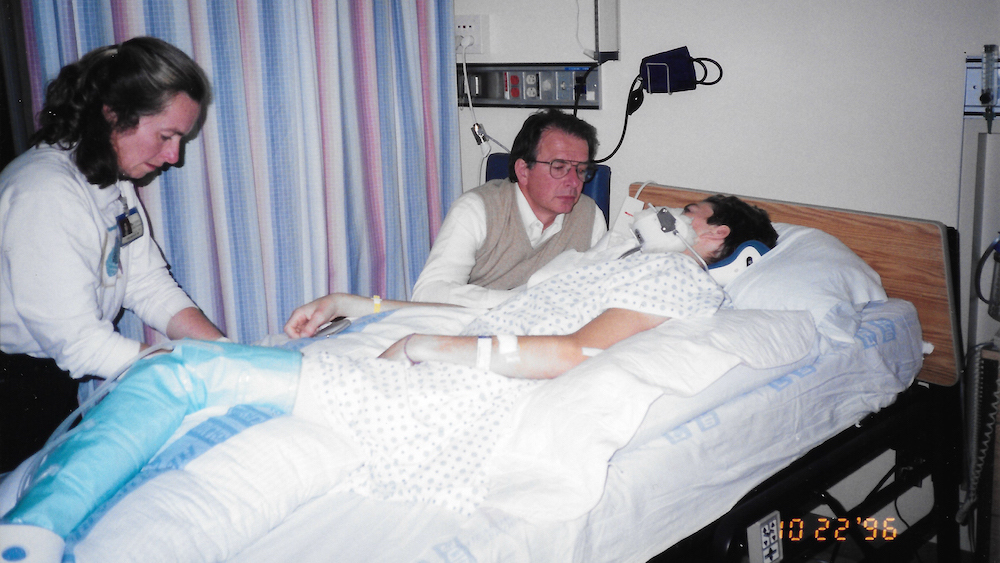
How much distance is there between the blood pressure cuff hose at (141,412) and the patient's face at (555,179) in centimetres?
109

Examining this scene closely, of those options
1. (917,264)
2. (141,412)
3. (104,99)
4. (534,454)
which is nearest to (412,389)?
(534,454)

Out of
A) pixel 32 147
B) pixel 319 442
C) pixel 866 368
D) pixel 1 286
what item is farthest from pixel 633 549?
pixel 32 147

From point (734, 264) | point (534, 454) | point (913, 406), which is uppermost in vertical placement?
point (734, 264)

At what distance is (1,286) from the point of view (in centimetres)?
145

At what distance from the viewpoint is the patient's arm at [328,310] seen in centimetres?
176

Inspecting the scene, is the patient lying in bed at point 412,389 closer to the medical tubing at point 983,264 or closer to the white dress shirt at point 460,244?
the white dress shirt at point 460,244

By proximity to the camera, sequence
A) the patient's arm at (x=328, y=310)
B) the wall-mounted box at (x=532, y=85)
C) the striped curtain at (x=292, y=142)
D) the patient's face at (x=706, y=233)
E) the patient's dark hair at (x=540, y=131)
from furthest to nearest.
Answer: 1. the wall-mounted box at (x=532, y=85)
2. the patient's dark hair at (x=540, y=131)
3. the striped curtain at (x=292, y=142)
4. the patient's arm at (x=328, y=310)
5. the patient's face at (x=706, y=233)

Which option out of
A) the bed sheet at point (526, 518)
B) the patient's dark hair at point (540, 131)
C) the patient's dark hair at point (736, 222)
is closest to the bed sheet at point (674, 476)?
the bed sheet at point (526, 518)

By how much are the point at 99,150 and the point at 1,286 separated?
0.35 m

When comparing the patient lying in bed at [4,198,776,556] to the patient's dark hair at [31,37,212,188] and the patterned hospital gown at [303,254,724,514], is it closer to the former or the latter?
the patterned hospital gown at [303,254,724,514]

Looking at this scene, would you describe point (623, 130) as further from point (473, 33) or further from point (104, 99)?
point (104, 99)

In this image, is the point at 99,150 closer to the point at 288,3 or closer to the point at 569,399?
the point at 288,3

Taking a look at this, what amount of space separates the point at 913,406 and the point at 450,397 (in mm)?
1165

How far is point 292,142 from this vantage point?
217cm
